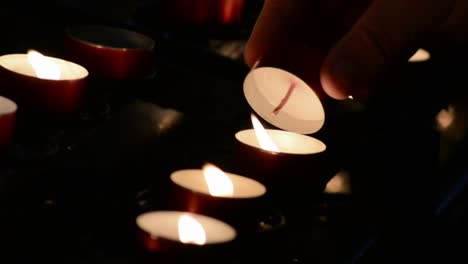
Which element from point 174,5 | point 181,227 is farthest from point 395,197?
point 174,5

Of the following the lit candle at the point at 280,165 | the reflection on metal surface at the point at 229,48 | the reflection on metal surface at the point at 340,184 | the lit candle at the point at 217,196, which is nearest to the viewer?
the lit candle at the point at 217,196

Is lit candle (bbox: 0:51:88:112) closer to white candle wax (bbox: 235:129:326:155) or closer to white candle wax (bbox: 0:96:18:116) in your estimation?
white candle wax (bbox: 0:96:18:116)

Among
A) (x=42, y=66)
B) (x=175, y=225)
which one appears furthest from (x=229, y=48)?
(x=175, y=225)

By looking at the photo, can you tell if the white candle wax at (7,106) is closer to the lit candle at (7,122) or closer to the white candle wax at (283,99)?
the lit candle at (7,122)

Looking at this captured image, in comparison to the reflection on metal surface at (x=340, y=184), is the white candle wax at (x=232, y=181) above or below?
above

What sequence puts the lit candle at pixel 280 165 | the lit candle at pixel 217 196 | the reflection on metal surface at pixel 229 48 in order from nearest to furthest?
the lit candle at pixel 217 196, the lit candle at pixel 280 165, the reflection on metal surface at pixel 229 48

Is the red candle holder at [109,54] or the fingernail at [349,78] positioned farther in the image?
the red candle holder at [109,54]

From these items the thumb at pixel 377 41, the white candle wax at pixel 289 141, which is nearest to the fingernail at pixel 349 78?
the thumb at pixel 377 41

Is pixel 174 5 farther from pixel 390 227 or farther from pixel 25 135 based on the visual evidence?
pixel 390 227
